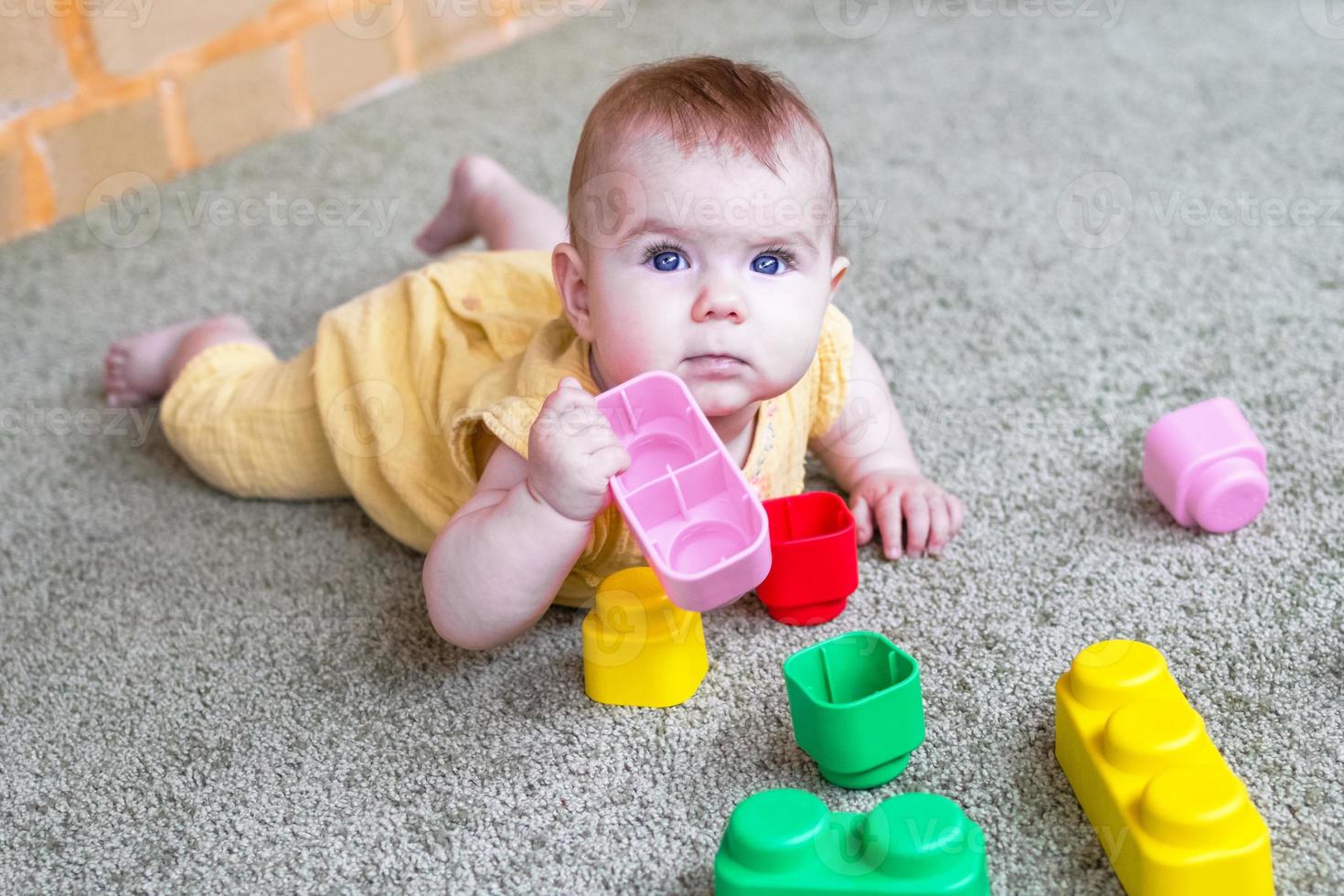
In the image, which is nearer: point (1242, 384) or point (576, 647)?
point (576, 647)

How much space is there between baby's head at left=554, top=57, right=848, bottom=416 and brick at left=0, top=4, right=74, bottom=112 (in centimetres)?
92

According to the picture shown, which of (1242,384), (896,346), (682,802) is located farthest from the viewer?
(896,346)

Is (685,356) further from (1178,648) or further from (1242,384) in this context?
(1242,384)

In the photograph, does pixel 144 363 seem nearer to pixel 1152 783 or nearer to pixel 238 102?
pixel 238 102

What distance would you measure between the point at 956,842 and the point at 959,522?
34 centimetres

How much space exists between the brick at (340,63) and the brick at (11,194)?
0.38 meters

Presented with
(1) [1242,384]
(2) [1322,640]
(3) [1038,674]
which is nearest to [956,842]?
(3) [1038,674]

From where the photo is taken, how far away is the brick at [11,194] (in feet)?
4.88

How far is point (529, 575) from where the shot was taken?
2.55ft

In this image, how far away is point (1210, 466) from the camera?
89 centimetres

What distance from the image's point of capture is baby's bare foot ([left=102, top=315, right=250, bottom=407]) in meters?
1.19

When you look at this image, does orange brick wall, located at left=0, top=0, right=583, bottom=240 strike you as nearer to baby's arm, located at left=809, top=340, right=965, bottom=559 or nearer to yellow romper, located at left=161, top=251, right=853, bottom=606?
yellow romper, located at left=161, top=251, right=853, bottom=606

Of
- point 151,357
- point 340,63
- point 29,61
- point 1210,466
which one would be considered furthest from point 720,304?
point 340,63

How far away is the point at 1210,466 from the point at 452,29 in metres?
1.32
